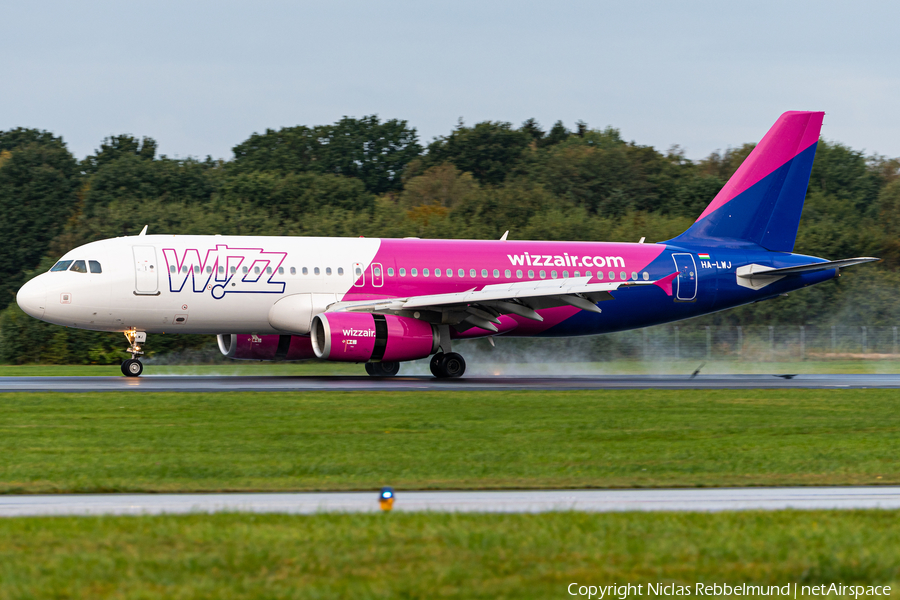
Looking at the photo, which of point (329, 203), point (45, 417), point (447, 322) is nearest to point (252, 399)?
point (45, 417)

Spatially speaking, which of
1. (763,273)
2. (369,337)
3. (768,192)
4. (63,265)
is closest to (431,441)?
(369,337)

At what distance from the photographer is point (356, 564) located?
7.19 m

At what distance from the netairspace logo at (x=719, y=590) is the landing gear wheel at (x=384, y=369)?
76.8 feet

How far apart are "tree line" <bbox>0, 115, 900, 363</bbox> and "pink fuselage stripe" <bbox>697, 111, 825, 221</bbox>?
38.2 feet

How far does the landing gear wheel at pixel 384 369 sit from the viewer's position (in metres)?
30.2

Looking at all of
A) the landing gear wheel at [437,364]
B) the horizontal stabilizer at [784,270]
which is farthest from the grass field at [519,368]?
the horizontal stabilizer at [784,270]

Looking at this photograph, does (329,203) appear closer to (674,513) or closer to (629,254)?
(629,254)

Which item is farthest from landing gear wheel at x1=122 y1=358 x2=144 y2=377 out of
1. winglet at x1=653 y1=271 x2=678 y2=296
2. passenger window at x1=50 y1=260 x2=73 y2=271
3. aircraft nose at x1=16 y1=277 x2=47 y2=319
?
winglet at x1=653 y1=271 x2=678 y2=296

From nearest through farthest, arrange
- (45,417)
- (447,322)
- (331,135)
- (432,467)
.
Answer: (432,467) → (45,417) → (447,322) → (331,135)

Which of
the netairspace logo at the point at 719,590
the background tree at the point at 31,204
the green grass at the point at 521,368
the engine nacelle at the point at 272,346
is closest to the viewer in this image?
the netairspace logo at the point at 719,590

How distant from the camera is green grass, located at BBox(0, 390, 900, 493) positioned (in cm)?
1157

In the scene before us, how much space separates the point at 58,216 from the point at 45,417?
48232 mm

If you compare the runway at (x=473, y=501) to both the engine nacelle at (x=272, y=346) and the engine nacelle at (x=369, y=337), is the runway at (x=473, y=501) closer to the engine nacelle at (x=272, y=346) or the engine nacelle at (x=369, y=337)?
the engine nacelle at (x=369, y=337)

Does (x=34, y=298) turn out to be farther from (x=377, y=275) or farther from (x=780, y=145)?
(x=780, y=145)
